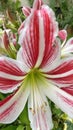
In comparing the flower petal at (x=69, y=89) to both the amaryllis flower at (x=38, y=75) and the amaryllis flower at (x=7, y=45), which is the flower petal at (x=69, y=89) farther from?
the amaryllis flower at (x=7, y=45)

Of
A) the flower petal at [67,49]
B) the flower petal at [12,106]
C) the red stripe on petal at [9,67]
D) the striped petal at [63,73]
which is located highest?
the flower petal at [67,49]

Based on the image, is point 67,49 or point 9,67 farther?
point 67,49

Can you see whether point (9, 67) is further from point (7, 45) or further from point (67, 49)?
point (67, 49)

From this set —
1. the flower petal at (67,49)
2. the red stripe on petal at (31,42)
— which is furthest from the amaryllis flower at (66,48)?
the red stripe on petal at (31,42)

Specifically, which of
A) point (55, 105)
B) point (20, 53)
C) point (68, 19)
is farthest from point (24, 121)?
point (68, 19)

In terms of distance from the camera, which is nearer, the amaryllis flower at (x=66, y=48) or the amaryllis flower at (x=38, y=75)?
the amaryllis flower at (x=38, y=75)

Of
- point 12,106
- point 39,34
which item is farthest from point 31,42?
point 12,106
